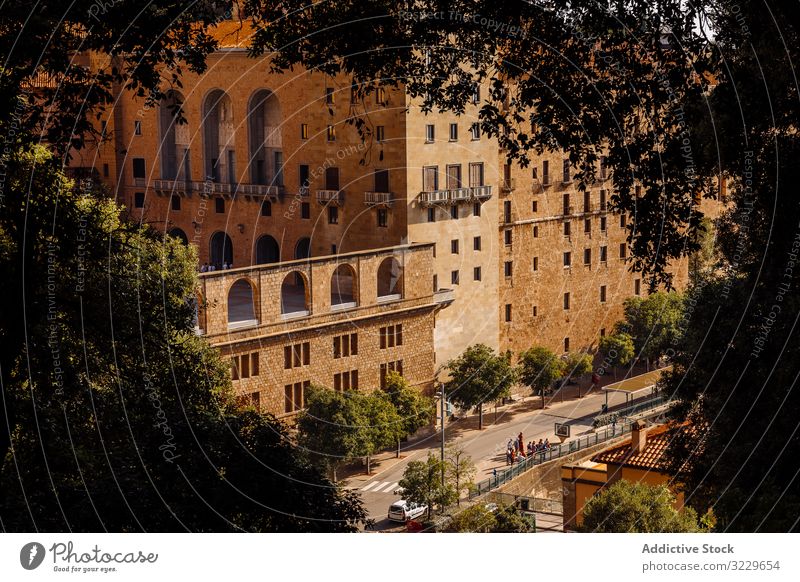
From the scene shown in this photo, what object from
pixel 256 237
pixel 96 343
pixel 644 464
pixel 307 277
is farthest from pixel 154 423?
pixel 256 237

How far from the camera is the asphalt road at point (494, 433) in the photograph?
2136 cm

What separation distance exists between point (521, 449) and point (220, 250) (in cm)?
1443

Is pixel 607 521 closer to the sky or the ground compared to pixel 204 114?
closer to the ground

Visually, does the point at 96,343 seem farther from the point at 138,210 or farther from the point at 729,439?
the point at 138,210

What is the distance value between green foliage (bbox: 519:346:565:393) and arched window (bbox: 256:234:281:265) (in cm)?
605

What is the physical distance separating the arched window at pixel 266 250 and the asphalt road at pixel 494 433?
707cm

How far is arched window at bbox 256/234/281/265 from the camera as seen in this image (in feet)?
116

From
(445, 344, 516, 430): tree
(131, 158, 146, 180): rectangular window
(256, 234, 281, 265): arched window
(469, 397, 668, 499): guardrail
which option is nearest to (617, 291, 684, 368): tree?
(445, 344, 516, 430): tree

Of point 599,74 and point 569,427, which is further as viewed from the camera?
point 569,427

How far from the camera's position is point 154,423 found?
10.2 metres

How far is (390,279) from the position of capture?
104ft
